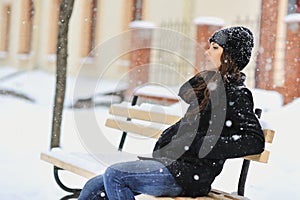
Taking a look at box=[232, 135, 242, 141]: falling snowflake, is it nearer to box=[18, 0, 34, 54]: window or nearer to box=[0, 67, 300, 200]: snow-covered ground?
box=[0, 67, 300, 200]: snow-covered ground

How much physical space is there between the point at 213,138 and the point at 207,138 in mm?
31

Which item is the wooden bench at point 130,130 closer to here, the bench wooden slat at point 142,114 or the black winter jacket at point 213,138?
the bench wooden slat at point 142,114

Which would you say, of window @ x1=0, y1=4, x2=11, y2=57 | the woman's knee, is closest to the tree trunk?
the woman's knee

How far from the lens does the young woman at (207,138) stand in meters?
2.63

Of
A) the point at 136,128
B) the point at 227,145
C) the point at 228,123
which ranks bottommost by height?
the point at 136,128

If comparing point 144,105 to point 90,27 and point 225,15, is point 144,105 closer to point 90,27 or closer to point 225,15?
point 225,15

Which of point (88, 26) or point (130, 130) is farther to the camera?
point (88, 26)

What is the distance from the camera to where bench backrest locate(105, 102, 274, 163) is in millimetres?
4020

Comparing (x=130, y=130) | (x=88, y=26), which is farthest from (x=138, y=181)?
(x=88, y=26)

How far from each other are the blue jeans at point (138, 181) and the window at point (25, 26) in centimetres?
1472

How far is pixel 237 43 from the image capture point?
274cm

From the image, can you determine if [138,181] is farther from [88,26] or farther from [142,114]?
[88,26]

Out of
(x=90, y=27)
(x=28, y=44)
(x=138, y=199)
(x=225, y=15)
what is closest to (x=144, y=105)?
(x=138, y=199)

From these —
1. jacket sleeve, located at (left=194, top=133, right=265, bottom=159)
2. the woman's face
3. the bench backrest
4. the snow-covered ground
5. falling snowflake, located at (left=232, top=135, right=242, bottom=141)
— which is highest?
the woman's face
